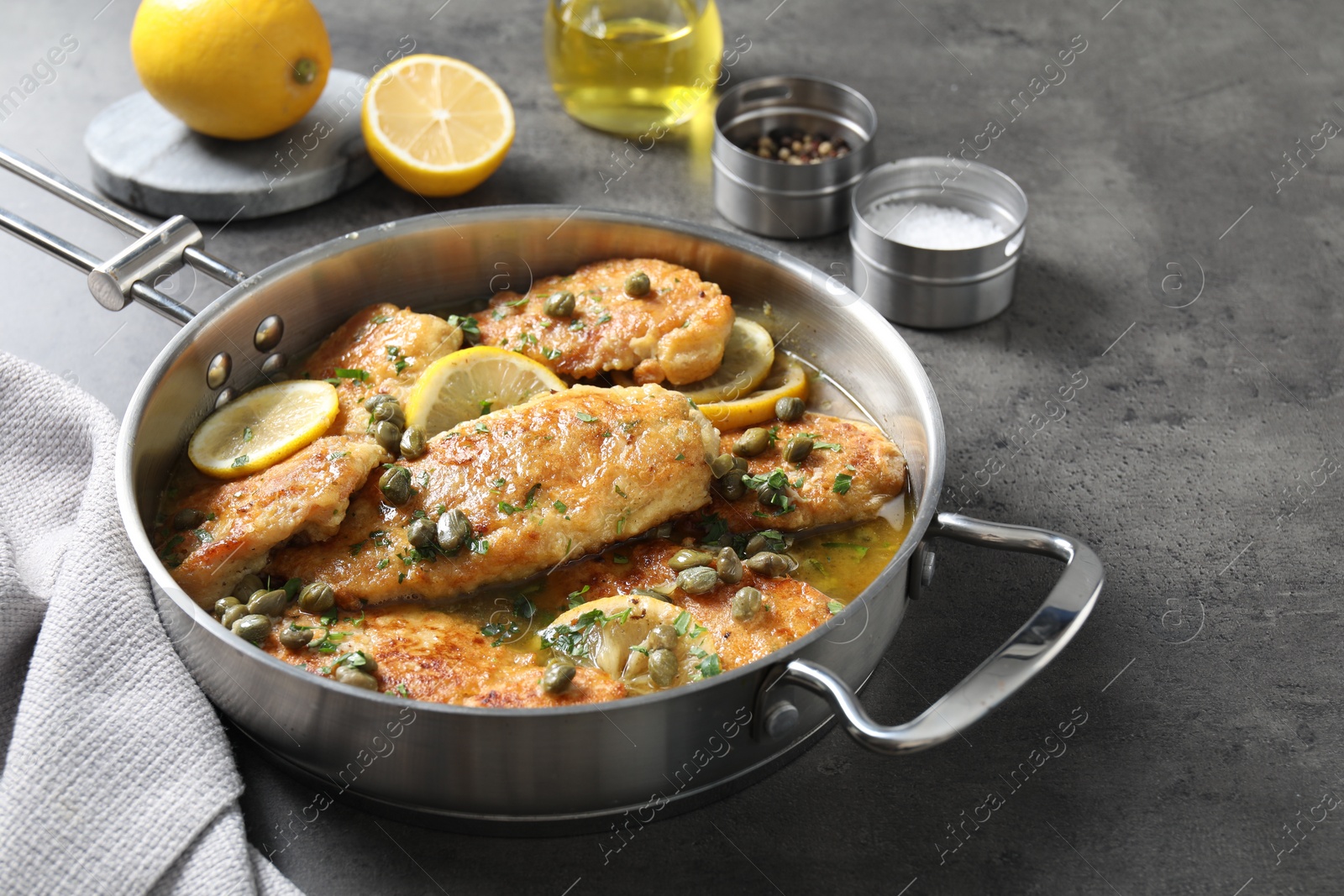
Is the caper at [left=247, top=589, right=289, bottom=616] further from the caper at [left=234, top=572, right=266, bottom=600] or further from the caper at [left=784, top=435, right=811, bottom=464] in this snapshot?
the caper at [left=784, top=435, right=811, bottom=464]

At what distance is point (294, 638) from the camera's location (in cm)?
290

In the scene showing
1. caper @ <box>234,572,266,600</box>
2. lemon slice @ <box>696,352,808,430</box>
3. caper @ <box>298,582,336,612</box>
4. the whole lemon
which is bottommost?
lemon slice @ <box>696,352,808,430</box>

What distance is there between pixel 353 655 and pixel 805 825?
1124mm

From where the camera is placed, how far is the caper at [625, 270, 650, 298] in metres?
3.79

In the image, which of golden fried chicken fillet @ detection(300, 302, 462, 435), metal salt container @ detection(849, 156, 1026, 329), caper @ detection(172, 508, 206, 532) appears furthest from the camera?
metal salt container @ detection(849, 156, 1026, 329)

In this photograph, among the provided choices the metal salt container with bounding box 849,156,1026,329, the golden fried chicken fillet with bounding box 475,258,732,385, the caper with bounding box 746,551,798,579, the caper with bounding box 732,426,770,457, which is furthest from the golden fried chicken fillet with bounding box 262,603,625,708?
the metal salt container with bounding box 849,156,1026,329

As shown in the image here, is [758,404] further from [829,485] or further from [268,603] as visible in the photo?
[268,603]

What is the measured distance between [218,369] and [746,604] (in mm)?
1719

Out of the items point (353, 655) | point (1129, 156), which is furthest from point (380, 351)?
point (1129, 156)

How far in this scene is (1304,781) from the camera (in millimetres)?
3035

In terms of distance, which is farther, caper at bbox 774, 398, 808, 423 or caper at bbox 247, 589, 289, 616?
caper at bbox 774, 398, 808, 423

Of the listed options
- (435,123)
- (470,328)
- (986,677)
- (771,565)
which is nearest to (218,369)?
(470,328)

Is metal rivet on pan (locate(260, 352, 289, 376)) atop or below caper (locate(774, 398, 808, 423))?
atop

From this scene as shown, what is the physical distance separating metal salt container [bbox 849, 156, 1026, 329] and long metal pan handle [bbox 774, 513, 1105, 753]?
1.64 meters
